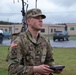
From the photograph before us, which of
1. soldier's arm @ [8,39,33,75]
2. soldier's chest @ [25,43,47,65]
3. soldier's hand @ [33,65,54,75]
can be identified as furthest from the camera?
soldier's chest @ [25,43,47,65]

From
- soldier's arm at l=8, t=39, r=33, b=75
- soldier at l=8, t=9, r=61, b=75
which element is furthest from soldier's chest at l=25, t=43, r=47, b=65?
soldier's arm at l=8, t=39, r=33, b=75

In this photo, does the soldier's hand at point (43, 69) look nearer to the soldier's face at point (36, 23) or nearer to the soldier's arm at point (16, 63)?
the soldier's arm at point (16, 63)

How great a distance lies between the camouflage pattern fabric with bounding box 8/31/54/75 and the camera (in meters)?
3.33

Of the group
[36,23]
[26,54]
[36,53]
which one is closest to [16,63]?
[26,54]

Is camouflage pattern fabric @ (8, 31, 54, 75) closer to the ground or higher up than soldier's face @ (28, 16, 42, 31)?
closer to the ground

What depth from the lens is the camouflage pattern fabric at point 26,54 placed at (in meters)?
3.33

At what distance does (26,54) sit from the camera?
345cm

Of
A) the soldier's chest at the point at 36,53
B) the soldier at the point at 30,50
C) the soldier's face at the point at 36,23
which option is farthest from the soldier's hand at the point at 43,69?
the soldier's face at the point at 36,23

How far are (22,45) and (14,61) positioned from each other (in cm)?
20

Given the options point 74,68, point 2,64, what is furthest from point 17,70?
point 2,64

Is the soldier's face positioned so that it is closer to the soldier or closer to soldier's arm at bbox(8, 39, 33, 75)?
the soldier

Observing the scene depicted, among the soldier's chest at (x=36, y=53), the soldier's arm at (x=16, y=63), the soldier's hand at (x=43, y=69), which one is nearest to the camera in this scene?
A: the soldier's hand at (x=43, y=69)

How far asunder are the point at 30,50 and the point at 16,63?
0.22 meters

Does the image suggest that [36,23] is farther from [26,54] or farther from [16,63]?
[16,63]
